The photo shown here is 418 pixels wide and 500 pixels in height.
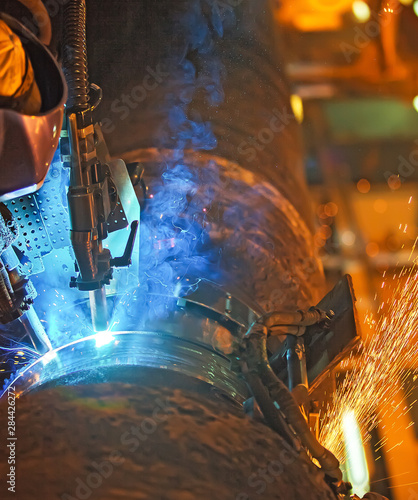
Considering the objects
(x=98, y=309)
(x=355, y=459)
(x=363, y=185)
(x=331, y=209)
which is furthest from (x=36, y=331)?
(x=363, y=185)

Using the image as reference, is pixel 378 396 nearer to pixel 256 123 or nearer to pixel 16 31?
pixel 256 123

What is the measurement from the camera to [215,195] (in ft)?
6.41

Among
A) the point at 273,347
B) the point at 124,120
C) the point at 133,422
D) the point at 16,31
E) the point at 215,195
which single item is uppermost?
the point at 124,120

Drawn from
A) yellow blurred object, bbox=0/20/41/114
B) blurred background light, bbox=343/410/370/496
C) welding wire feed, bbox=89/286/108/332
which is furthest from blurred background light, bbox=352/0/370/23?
yellow blurred object, bbox=0/20/41/114

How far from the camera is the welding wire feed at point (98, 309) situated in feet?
4.99

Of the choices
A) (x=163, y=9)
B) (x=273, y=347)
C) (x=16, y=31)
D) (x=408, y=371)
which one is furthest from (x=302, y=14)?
(x=16, y=31)

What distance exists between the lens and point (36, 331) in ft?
5.04

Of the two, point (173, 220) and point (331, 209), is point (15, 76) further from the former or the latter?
point (331, 209)

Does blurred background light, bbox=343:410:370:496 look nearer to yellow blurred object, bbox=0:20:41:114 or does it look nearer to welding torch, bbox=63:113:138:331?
welding torch, bbox=63:113:138:331

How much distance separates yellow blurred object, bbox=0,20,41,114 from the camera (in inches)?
39.6

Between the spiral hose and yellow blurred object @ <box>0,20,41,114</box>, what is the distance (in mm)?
298

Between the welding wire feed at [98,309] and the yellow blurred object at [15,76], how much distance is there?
58 centimetres

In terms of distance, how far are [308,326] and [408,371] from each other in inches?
127

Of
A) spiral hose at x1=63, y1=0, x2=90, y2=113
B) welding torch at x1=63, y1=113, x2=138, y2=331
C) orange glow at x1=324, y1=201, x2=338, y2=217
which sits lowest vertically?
welding torch at x1=63, y1=113, x2=138, y2=331
